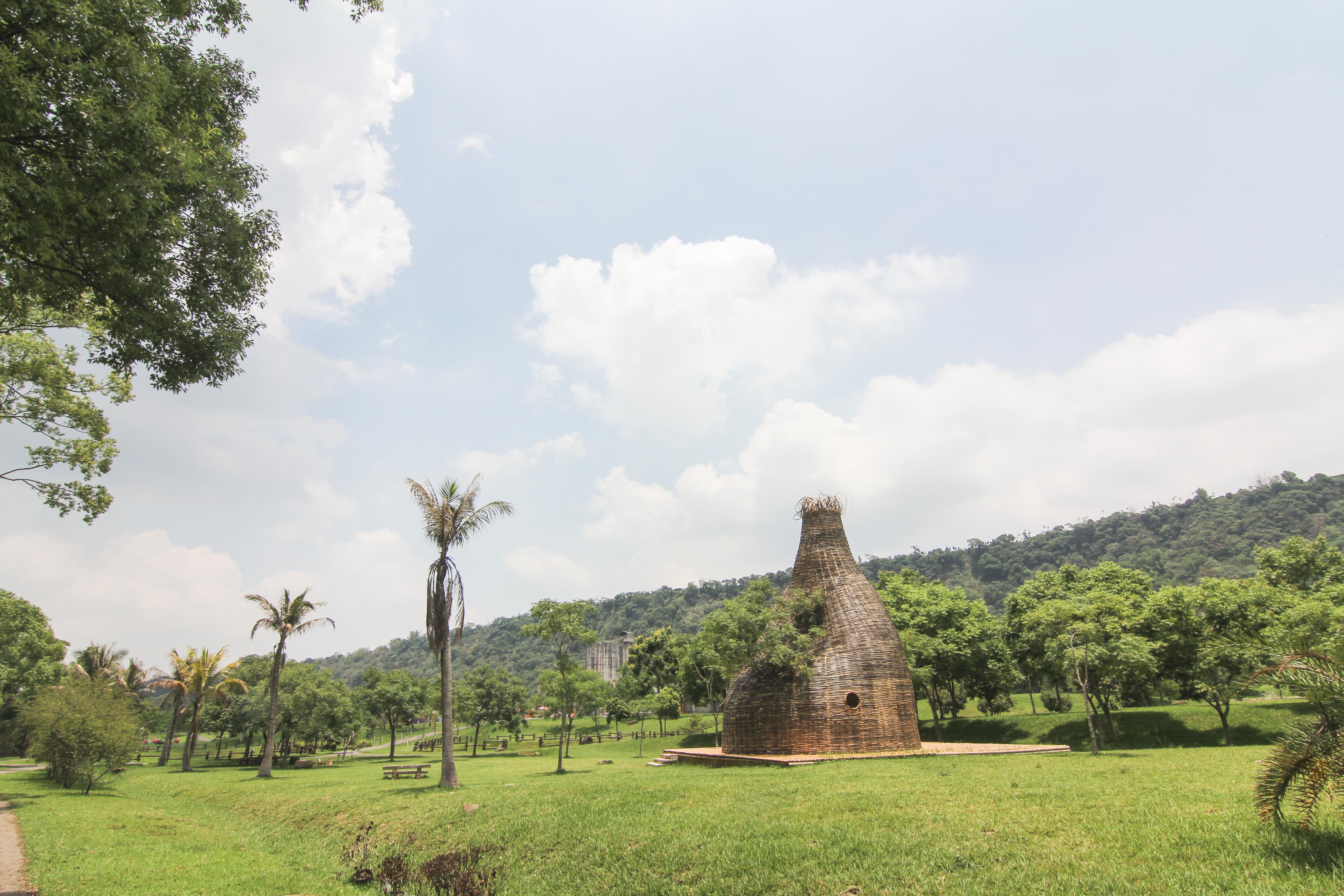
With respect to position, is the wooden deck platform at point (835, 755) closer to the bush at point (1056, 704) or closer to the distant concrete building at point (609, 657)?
the bush at point (1056, 704)

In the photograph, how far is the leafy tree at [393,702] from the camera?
4175 centimetres

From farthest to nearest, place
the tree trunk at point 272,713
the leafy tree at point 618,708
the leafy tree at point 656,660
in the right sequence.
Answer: the leafy tree at point 656,660 → the leafy tree at point 618,708 → the tree trunk at point 272,713

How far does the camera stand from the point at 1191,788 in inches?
439

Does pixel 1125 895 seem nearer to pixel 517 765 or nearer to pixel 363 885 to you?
pixel 363 885

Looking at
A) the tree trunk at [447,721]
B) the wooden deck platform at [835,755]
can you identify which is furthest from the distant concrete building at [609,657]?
the tree trunk at [447,721]

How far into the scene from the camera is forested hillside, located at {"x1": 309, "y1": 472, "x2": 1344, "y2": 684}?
111 metres

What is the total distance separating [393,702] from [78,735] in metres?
18.7

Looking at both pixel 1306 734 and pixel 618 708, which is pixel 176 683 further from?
pixel 1306 734

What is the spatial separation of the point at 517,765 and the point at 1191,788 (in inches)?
1096

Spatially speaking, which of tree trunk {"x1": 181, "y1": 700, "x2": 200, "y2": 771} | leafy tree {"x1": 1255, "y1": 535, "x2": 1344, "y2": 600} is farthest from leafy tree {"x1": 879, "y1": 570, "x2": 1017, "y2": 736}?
tree trunk {"x1": 181, "y1": 700, "x2": 200, "y2": 771}

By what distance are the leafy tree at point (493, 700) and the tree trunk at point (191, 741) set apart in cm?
1588

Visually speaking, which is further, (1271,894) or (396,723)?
(396,723)

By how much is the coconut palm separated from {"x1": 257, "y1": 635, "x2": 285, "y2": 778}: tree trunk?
35.1 metres

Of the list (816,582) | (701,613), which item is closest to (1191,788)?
(816,582)
